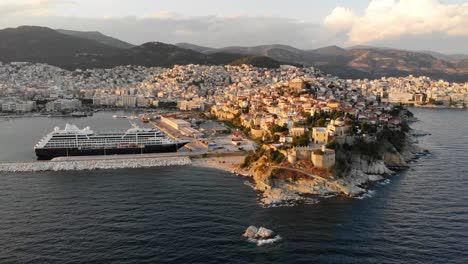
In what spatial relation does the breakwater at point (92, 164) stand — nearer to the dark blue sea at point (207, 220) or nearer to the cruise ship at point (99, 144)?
the dark blue sea at point (207, 220)

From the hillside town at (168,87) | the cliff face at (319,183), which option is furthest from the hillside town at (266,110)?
the hillside town at (168,87)

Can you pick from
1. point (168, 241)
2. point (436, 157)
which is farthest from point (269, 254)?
point (436, 157)

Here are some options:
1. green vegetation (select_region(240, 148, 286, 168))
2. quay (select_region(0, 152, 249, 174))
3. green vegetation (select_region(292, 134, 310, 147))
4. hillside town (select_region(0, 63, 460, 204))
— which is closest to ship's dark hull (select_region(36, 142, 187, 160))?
quay (select_region(0, 152, 249, 174))

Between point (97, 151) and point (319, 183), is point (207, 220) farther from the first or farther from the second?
point (97, 151)

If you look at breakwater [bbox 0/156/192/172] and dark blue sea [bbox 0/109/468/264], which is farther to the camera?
breakwater [bbox 0/156/192/172]

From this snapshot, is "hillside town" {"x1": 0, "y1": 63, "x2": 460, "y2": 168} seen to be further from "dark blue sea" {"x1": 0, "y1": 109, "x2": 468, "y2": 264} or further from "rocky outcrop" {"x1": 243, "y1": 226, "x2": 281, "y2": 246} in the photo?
"rocky outcrop" {"x1": 243, "y1": 226, "x2": 281, "y2": 246}

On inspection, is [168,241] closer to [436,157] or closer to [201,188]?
[201,188]
